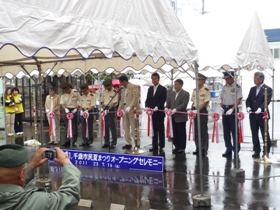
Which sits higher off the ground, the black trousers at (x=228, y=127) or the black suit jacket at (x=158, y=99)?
the black suit jacket at (x=158, y=99)

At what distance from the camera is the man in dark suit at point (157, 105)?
428 inches

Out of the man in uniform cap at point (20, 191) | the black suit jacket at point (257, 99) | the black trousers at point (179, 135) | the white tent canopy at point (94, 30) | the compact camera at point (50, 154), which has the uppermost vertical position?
the white tent canopy at point (94, 30)

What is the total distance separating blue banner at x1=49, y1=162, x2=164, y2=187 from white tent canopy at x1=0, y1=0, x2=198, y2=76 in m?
2.84

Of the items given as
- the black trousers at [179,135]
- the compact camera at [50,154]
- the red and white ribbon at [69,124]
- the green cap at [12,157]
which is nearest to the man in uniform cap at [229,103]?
the black trousers at [179,135]

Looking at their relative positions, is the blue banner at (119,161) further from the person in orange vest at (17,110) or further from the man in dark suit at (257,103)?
the person in orange vest at (17,110)

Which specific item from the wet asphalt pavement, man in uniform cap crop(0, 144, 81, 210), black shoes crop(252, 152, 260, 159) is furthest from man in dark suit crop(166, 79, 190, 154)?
man in uniform cap crop(0, 144, 81, 210)

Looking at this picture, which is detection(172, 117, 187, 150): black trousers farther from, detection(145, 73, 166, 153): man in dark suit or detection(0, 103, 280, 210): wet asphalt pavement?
detection(0, 103, 280, 210): wet asphalt pavement

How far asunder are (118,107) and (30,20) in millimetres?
7872

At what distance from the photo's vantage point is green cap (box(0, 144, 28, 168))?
2.31 m

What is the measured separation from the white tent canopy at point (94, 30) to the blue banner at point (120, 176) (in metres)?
2.84

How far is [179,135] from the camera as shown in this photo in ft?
35.8

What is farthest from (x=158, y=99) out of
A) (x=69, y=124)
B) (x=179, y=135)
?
(x=69, y=124)

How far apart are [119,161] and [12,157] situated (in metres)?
6.58

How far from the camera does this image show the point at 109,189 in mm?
7543
